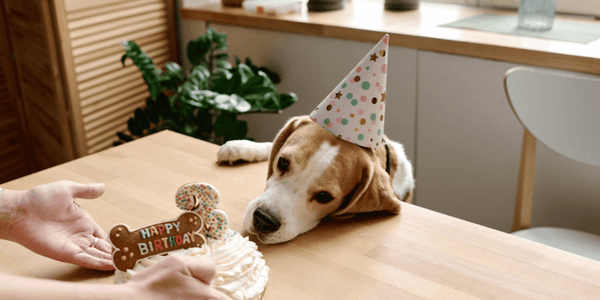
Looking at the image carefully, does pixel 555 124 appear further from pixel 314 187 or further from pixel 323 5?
pixel 323 5

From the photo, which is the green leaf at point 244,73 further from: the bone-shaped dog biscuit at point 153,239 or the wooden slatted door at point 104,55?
the bone-shaped dog biscuit at point 153,239

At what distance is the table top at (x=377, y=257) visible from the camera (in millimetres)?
797

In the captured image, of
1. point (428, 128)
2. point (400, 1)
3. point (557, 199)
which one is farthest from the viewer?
point (400, 1)

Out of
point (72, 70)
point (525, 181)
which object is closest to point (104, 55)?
point (72, 70)

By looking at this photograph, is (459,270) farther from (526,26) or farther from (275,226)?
(526,26)

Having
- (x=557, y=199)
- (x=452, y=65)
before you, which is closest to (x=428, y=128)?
(x=452, y=65)

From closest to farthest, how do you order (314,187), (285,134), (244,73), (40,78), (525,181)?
1. (314,187)
2. (285,134)
3. (525,181)
4. (244,73)
5. (40,78)

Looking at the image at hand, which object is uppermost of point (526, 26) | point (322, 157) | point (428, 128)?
point (526, 26)

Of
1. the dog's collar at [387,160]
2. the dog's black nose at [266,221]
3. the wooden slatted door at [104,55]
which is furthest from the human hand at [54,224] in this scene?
the wooden slatted door at [104,55]

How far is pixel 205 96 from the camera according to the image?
190cm

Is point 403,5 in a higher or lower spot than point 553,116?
higher

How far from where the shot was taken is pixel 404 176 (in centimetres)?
116

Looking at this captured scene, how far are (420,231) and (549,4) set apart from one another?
4.28 ft

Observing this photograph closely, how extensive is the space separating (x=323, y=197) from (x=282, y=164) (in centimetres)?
11
